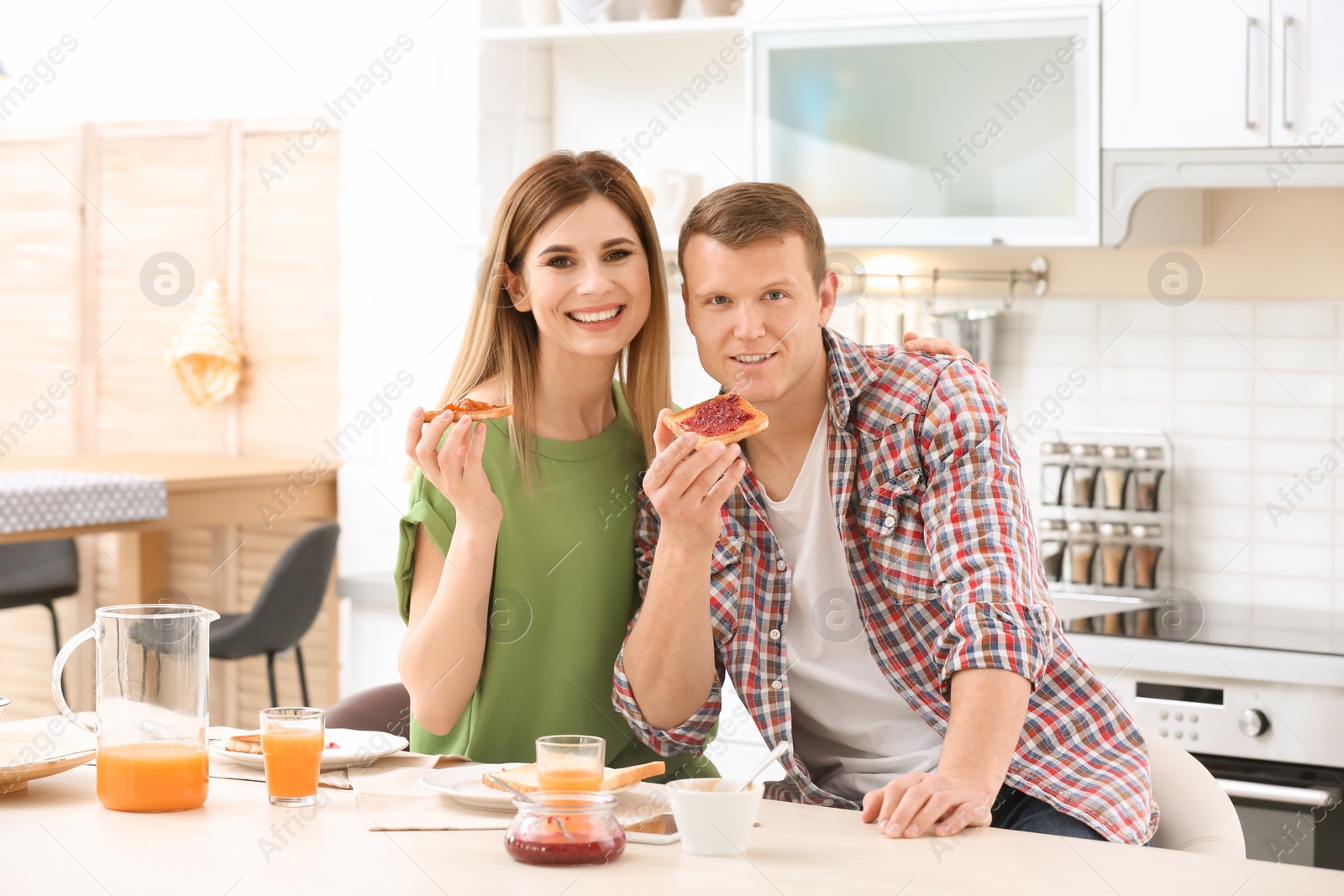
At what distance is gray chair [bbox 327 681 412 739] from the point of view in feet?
6.63

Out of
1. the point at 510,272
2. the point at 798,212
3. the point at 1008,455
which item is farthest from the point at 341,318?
the point at 1008,455

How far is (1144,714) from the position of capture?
2.83m

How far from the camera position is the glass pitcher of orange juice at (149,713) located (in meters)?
1.48

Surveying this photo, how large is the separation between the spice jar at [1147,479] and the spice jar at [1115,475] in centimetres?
3

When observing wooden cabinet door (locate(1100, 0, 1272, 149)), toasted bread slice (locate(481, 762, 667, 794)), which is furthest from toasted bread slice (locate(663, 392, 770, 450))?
wooden cabinet door (locate(1100, 0, 1272, 149))

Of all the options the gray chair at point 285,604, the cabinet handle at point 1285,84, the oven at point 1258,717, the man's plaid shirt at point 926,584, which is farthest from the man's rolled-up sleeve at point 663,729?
the gray chair at point 285,604

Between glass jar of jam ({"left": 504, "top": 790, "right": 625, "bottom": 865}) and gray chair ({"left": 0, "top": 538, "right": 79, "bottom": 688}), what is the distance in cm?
341

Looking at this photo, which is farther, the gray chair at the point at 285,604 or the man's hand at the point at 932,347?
the gray chair at the point at 285,604

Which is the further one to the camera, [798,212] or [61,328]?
[61,328]

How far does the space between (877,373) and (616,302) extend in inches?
15.3

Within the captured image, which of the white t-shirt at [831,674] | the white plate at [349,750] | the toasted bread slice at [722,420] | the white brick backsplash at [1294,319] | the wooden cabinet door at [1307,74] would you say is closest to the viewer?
the white plate at [349,750]

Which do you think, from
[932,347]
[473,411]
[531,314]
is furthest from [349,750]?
[932,347]

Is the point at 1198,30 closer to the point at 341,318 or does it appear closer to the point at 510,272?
the point at 510,272

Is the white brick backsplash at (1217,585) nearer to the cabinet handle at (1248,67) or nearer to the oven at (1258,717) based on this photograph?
the oven at (1258,717)
